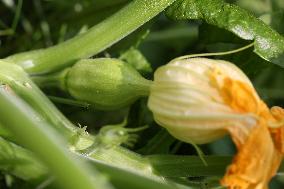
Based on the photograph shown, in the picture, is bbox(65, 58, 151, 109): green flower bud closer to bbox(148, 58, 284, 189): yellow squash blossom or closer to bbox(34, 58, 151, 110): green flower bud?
bbox(34, 58, 151, 110): green flower bud

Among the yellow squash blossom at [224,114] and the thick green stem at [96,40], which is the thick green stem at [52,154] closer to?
the yellow squash blossom at [224,114]

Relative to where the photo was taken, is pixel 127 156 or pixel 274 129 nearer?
pixel 274 129

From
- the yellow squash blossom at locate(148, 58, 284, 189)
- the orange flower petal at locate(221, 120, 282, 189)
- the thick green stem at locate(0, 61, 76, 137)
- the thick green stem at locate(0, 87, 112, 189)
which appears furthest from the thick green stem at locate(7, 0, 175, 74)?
the thick green stem at locate(0, 87, 112, 189)

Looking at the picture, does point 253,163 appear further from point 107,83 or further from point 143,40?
point 143,40

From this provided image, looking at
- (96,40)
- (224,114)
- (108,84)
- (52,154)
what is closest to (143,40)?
(96,40)

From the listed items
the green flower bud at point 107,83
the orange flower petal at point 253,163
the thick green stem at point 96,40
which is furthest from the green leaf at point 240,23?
the orange flower petal at point 253,163

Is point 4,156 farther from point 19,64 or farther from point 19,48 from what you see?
point 19,48

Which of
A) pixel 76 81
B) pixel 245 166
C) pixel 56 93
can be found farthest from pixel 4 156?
pixel 245 166
